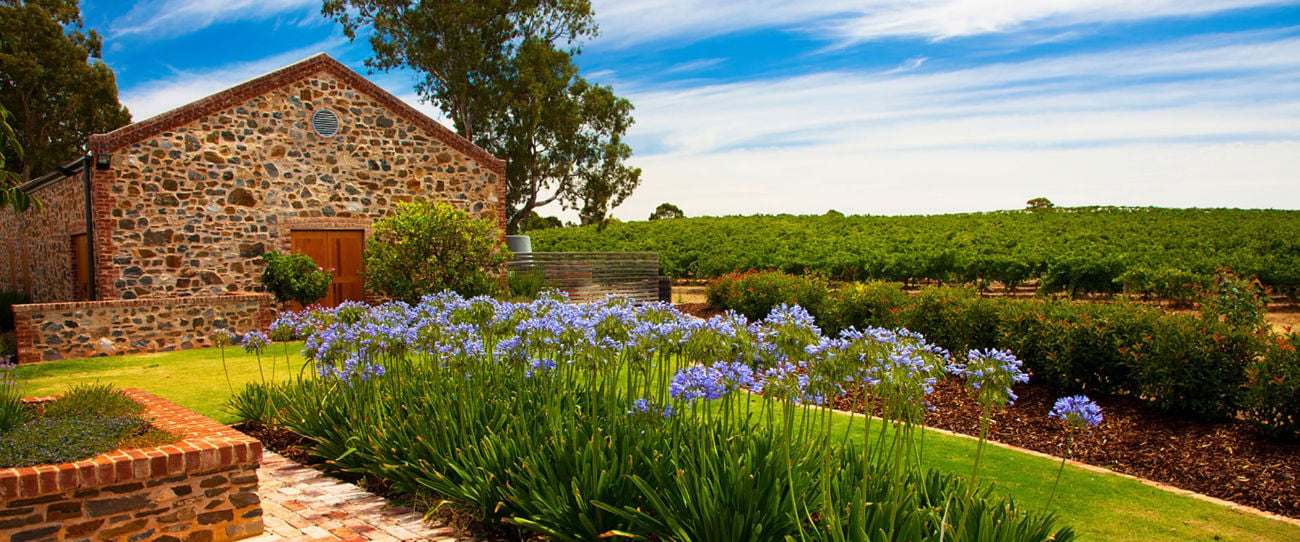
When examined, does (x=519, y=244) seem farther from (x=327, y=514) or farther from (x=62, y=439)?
(x=62, y=439)

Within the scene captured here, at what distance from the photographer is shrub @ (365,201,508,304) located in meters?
15.4

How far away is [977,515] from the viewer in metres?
3.79

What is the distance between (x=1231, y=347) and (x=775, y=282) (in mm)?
9967

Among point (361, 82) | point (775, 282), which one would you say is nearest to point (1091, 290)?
point (775, 282)

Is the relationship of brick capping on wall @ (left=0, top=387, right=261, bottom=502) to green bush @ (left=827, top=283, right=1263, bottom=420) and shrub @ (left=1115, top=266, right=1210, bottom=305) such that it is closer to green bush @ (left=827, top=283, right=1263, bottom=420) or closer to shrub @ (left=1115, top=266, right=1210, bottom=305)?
green bush @ (left=827, top=283, right=1263, bottom=420)

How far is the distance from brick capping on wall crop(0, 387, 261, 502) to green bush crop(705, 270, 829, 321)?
10.6 meters

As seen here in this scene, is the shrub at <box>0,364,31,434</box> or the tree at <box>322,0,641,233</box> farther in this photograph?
the tree at <box>322,0,641,233</box>

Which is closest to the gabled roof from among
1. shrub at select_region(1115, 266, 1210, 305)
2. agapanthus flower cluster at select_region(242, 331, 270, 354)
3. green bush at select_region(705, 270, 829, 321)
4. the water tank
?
the water tank

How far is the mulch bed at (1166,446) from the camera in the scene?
6.24m

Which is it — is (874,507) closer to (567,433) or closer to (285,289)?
(567,433)

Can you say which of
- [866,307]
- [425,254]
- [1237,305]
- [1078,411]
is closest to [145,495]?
[1078,411]

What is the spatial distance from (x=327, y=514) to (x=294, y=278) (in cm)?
1060

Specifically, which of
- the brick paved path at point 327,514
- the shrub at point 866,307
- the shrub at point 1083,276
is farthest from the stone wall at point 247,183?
the shrub at point 1083,276

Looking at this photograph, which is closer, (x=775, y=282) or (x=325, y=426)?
(x=325, y=426)
